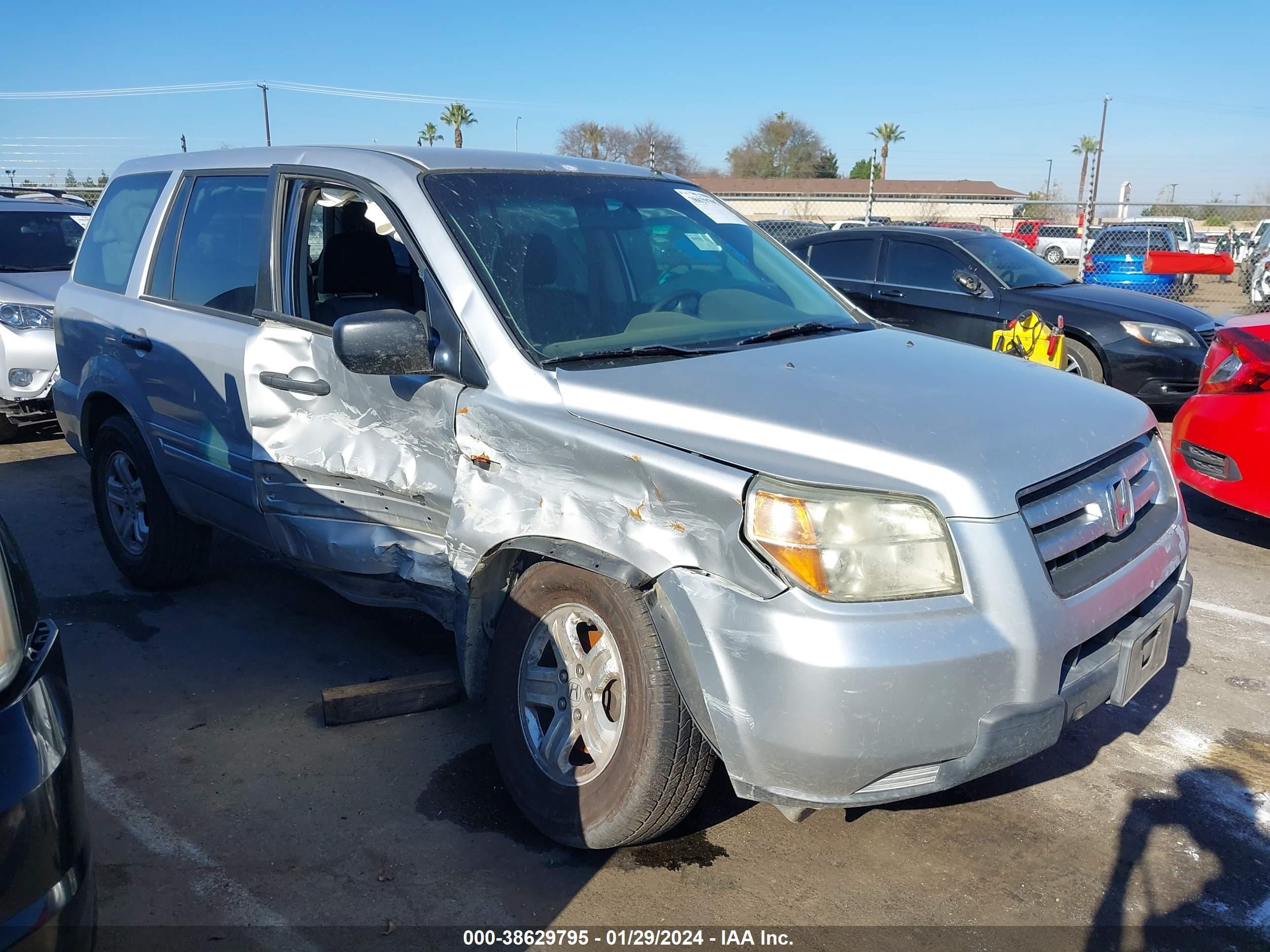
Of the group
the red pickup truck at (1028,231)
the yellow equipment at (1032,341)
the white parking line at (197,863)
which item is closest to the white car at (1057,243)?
the red pickup truck at (1028,231)

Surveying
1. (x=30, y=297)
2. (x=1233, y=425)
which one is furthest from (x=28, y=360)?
(x=1233, y=425)

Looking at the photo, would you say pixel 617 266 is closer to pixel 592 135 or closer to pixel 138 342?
pixel 138 342

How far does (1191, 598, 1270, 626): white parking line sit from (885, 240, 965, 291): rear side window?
16.2ft

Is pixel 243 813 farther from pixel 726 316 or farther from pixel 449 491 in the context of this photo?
pixel 726 316

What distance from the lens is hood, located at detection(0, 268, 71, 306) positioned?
802 centimetres

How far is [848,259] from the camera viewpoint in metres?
9.97

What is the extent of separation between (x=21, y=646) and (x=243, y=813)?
4.81 ft

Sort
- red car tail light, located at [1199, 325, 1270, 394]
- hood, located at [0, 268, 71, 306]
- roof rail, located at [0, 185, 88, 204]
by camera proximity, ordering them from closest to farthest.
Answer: red car tail light, located at [1199, 325, 1270, 394] → hood, located at [0, 268, 71, 306] → roof rail, located at [0, 185, 88, 204]

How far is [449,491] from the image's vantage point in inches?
129

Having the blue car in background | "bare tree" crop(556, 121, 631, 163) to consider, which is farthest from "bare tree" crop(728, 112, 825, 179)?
the blue car in background

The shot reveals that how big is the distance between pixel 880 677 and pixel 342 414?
2.15 m

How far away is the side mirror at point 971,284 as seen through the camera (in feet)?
30.1

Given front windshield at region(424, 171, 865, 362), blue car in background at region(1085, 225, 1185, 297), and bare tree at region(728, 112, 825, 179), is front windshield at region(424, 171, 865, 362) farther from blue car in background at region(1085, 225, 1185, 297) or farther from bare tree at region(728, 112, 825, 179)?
bare tree at region(728, 112, 825, 179)

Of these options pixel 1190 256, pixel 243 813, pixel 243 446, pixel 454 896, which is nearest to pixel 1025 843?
pixel 454 896
